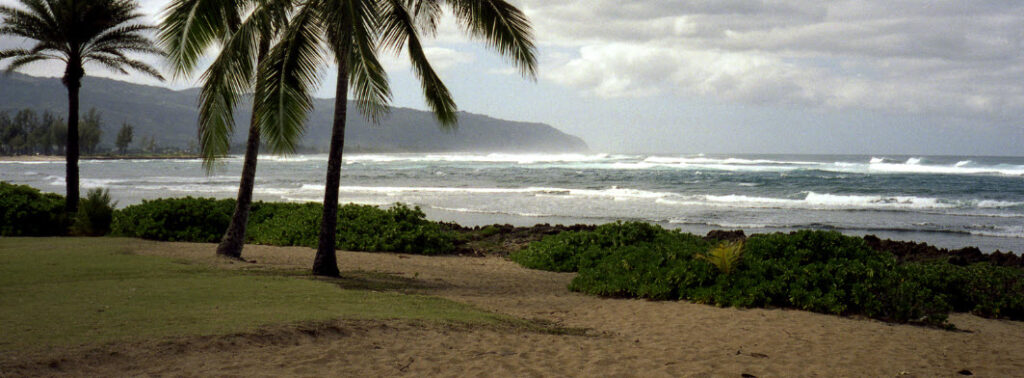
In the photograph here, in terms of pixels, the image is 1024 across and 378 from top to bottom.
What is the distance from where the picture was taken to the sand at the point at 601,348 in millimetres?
5105

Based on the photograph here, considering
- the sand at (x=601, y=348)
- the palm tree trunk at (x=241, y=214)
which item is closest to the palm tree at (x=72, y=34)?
the palm tree trunk at (x=241, y=214)

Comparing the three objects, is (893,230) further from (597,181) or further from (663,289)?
(597,181)

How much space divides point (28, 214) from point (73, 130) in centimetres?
309

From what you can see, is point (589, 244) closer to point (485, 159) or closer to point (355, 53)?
point (355, 53)

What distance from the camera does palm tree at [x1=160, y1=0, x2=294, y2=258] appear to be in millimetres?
8383

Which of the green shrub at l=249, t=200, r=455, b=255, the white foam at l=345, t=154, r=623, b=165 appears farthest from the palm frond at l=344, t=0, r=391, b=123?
the white foam at l=345, t=154, r=623, b=165

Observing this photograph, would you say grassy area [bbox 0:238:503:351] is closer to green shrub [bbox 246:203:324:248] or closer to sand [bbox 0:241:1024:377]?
sand [bbox 0:241:1024:377]

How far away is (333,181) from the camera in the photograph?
31.7 feet

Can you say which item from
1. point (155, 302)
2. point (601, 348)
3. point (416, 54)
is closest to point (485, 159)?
point (416, 54)

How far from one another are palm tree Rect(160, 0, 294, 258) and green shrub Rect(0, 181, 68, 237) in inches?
307

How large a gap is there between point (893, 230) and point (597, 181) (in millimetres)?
24593

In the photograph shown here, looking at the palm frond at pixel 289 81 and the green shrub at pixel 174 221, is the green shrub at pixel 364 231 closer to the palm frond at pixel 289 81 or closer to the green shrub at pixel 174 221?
the green shrub at pixel 174 221

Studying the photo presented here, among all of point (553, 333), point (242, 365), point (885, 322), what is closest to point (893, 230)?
point (885, 322)

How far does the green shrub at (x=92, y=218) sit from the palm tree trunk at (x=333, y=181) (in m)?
8.13
